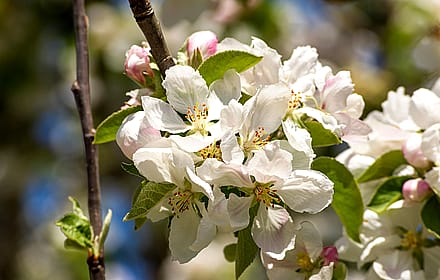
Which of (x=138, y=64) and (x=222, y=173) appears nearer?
(x=222, y=173)

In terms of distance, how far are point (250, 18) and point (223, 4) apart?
33 centimetres

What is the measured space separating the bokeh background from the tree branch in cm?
161

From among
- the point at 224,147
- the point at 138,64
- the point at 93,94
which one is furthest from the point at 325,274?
the point at 93,94

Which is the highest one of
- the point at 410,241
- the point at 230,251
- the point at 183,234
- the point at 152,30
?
the point at 152,30

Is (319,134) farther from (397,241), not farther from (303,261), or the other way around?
(397,241)

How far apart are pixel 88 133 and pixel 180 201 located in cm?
29

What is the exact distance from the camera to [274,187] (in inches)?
40.4

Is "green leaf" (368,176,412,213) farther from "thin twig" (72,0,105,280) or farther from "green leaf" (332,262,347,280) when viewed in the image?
"thin twig" (72,0,105,280)

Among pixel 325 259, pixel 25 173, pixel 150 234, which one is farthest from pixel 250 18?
pixel 325 259

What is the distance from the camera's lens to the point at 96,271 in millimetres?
1171

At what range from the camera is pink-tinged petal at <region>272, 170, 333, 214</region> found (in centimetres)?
102

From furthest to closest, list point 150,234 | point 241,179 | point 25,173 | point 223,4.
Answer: point 25,173, point 150,234, point 223,4, point 241,179

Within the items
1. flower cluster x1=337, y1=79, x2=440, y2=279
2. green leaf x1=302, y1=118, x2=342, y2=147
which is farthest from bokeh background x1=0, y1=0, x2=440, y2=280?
green leaf x1=302, y1=118, x2=342, y2=147

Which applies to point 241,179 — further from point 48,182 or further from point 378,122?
point 48,182
